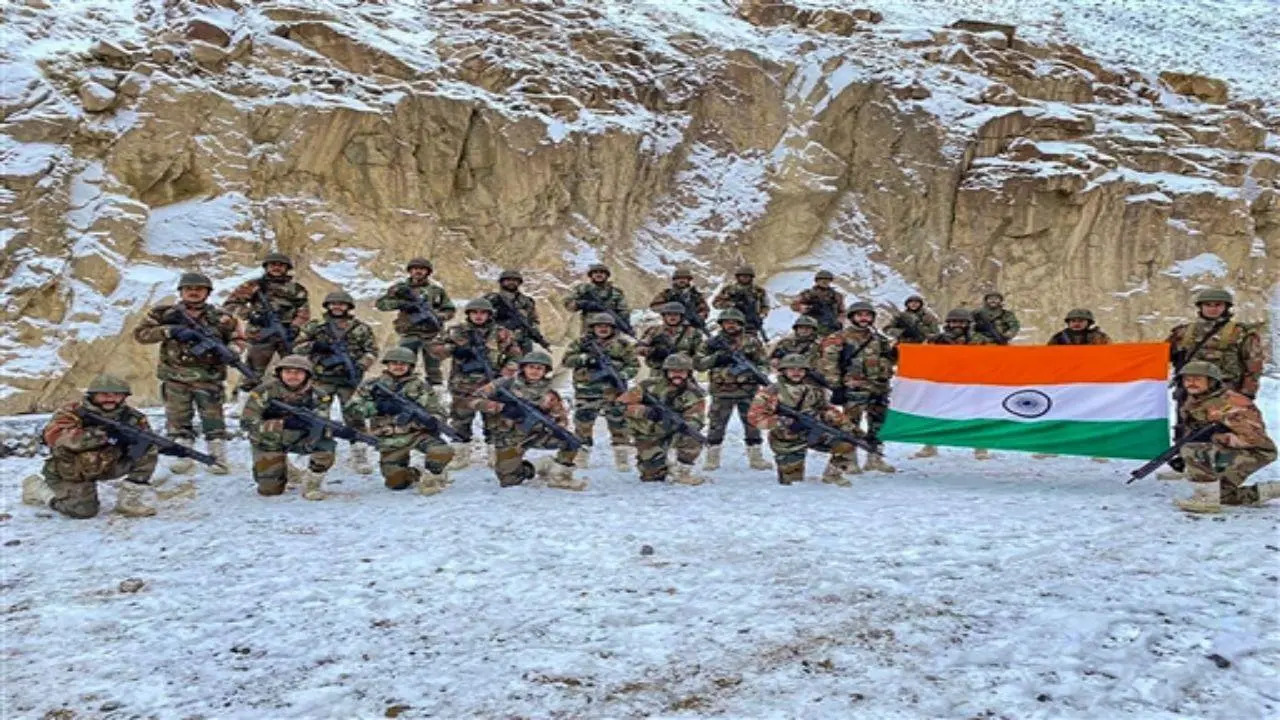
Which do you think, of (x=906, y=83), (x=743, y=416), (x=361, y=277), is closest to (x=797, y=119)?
(x=906, y=83)

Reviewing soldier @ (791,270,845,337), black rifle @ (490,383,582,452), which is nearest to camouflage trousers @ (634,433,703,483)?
black rifle @ (490,383,582,452)

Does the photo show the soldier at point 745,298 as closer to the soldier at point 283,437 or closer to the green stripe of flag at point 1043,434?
the green stripe of flag at point 1043,434

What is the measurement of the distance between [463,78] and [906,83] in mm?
12935

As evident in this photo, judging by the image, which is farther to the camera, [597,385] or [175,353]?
[597,385]

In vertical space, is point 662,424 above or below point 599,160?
below

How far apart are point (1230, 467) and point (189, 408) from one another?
1071 cm

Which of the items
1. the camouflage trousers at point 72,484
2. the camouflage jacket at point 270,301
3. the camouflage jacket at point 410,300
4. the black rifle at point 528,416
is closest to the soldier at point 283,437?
the camouflage trousers at point 72,484

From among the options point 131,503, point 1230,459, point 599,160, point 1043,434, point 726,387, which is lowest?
point 131,503

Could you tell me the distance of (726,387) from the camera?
33.2ft

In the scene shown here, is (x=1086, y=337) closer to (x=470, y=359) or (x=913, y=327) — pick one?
(x=913, y=327)

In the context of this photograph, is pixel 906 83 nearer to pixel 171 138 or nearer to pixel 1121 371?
pixel 1121 371

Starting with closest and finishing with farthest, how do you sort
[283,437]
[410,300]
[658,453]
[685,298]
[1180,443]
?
1. [1180,443]
2. [283,437]
3. [658,453]
4. [410,300]
5. [685,298]

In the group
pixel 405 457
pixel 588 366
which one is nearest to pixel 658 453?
pixel 588 366

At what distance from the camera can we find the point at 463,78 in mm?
19641
